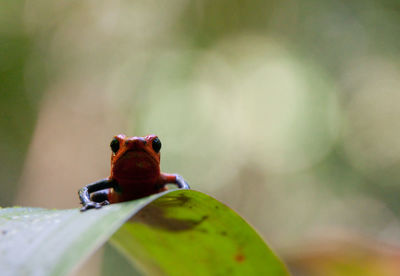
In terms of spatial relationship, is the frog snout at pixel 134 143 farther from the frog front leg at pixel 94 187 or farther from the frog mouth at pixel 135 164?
the frog front leg at pixel 94 187

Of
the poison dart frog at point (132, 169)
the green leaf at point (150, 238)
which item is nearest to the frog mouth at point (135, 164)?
the poison dart frog at point (132, 169)

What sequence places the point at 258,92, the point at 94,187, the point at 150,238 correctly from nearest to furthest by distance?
the point at 150,238
the point at 94,187
the point at 258,92

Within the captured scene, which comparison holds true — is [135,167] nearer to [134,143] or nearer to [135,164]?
[135,164]

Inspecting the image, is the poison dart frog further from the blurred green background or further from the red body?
the blurred green background

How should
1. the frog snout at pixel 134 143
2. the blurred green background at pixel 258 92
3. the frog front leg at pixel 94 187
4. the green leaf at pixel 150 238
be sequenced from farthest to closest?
the blurred green background at pixel 258 92, the frog snout at pixel 134 143, the frog front leg at pixel 94 187, the green leaf at pixel 150 238

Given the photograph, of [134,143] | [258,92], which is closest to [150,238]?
[134,143]

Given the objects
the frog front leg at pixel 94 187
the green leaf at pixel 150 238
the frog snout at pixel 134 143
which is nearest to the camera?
the green leaf at pixel 150 238
